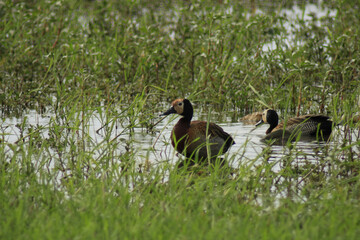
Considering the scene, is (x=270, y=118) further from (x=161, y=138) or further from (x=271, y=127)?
(x=161, y=138)

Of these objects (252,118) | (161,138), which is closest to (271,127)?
(252,118)

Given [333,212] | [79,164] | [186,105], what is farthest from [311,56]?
[333,212]

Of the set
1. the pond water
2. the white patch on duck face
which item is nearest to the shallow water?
the pond water

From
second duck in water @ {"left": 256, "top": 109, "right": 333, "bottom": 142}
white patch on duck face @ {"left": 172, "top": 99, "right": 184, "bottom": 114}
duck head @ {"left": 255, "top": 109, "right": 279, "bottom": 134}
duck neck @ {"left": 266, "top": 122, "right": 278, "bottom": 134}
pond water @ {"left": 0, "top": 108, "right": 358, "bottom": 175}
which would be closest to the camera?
pond water @ {"left": 0, "top": 108, "right": 358, "bottom": 175}

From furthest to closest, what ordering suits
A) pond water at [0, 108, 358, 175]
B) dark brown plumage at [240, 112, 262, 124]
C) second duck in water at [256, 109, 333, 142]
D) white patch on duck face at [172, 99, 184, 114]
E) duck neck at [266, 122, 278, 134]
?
dark brown plumage at [240, 112, 262, 124]
duck neck at [266, 122, 278, 134]
second duck in water at [256, 109, 333, 142]
white patch on duck face at [172, 99, 184, 114]
pond water at [0, 108, 358, 175]

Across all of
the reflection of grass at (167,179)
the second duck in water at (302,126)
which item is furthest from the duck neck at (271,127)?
the reflection of grass at (167,179)

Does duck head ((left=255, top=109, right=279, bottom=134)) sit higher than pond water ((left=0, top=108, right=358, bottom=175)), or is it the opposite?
duck head ((left=255, top=109, right=279, bottom=134))

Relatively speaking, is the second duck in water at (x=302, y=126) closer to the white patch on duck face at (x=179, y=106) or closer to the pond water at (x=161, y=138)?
the pond water at (x=161, y=138)

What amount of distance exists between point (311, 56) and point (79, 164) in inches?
234

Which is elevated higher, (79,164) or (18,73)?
(18,73)

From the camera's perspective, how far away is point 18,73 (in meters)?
10.9

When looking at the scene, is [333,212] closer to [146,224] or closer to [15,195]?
[146,224]

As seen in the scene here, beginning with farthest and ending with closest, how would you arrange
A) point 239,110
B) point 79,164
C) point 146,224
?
1. point 239,110
2. point 79,164
3. point 146,224

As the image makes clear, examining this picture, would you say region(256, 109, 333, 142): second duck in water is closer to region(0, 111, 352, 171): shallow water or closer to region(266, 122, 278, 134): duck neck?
region(266, 122, 278, 134): duck neck
